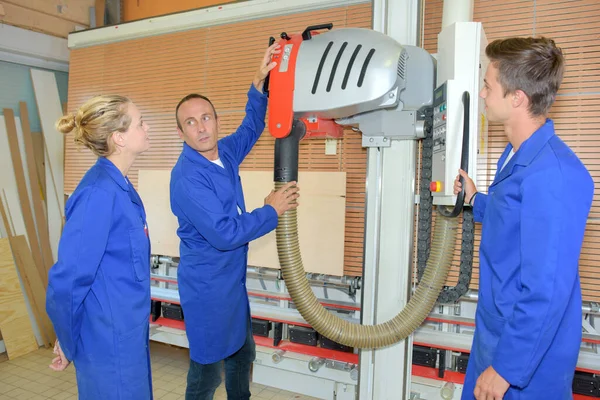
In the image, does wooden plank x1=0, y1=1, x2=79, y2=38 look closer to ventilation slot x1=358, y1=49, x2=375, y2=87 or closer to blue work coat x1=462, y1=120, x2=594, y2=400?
ventilation slot x1=358, y1=49, x2=375, y2=87

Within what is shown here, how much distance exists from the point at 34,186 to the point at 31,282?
964 millimetres

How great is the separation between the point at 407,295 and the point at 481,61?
967 mm

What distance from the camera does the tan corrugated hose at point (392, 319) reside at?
1.71 metres

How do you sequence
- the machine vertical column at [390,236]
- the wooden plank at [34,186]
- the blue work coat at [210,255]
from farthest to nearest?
the wooden plank at [34,186], the blue work coat at [210,255], the machine vertical column at [390,236]

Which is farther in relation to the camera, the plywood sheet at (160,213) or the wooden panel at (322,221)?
the plywood sheet at (160,213)

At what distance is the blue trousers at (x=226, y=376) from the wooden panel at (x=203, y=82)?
3.17ft

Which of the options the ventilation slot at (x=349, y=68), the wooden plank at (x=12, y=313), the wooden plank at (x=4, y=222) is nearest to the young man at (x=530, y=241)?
the ventilation slot at (x=349, y=68)

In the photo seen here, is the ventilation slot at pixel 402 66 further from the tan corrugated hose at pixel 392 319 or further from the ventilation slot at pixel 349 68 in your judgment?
the tan corrugated hose at pixel 392 319

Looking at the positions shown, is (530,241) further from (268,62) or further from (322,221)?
(322,221)

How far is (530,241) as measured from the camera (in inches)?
49.1

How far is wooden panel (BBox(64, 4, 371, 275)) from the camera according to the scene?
2.97m

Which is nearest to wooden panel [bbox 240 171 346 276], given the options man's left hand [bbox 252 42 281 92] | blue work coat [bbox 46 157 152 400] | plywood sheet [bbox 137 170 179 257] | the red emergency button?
plywood sheet [bbox 137 170 179 257]

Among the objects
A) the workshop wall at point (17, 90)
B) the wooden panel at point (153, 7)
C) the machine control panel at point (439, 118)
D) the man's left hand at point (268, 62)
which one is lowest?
the machine control panel at point (439, 118)

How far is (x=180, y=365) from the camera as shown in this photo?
3.78 metres
